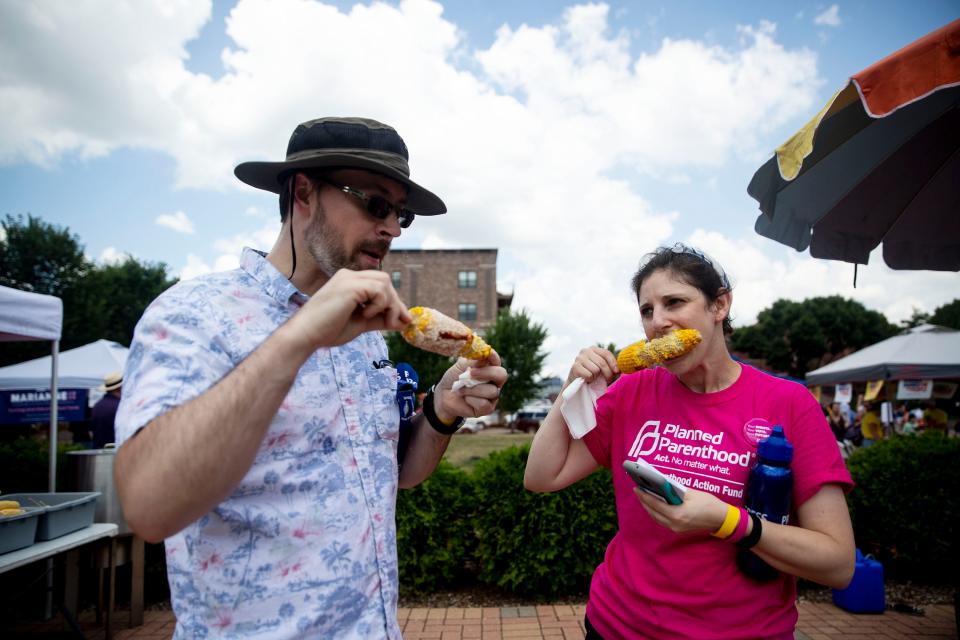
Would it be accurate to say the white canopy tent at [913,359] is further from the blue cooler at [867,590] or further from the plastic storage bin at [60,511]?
the plastic storage bin at [60,511]

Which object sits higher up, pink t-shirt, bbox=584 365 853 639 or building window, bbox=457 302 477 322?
building window, bbox=457 302 477 322

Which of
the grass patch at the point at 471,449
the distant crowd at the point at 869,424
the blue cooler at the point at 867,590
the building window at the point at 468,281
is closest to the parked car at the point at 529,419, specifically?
the grass patch at the point at 471,449

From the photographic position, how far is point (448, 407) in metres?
1.92

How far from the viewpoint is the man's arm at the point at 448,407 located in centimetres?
189

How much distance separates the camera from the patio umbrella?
2863 mm

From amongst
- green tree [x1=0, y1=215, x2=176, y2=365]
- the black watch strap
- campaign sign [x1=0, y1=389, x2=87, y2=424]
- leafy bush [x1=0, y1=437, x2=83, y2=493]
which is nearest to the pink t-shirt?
the black watch strap

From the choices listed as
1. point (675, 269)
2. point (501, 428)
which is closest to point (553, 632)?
point (675, 269)

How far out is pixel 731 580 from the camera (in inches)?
72.2

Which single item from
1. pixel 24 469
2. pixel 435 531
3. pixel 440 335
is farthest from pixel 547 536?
pixel 24 469

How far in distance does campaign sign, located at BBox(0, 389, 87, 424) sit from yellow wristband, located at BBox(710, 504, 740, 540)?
12.6 metres

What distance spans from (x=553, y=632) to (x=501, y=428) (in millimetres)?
39741

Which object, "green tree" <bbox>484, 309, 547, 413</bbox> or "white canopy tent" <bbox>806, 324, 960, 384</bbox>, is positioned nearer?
A: "white canopy tent" <bbox>806, 324, 960, 384</bbox>

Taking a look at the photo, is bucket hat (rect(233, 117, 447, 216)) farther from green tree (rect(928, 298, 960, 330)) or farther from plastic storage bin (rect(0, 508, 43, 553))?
green tree (rect(928, 298, 960, 330))

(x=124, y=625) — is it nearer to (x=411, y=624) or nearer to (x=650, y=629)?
(x=411, y=624)
